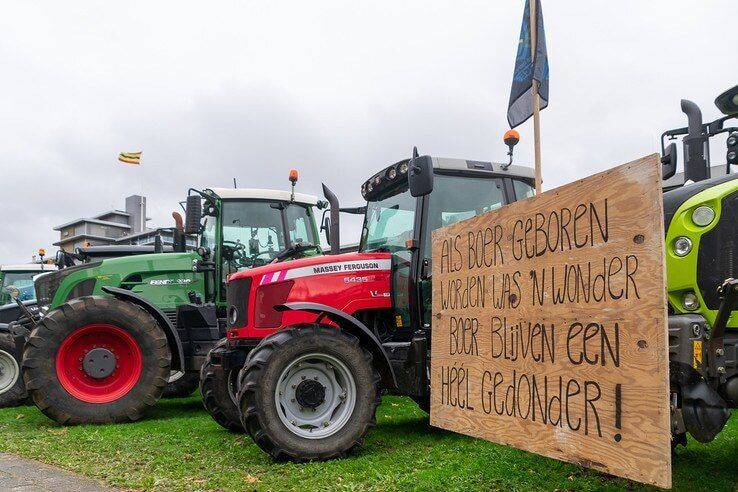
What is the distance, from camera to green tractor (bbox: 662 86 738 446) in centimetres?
353

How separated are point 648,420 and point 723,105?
110 inches

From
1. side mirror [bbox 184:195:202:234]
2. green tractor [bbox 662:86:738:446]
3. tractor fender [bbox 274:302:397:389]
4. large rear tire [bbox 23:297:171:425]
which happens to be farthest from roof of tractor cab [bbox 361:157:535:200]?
large rear tire [bbox 23:297:171:425]

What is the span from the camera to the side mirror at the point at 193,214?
8.27 m

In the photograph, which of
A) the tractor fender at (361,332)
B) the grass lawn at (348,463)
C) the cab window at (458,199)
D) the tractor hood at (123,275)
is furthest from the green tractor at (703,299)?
the tractor hood at (123,275)

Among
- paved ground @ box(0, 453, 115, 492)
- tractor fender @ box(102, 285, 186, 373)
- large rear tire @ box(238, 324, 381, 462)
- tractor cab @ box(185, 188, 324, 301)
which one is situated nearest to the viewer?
paved ground @ box(0, 453, 115, 492)

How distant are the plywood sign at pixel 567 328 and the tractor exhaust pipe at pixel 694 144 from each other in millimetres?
2216

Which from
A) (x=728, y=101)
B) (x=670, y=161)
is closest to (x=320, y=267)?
(x=670, y=161)

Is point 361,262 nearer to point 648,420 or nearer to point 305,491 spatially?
point 305,491

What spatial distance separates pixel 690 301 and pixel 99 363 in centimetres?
596

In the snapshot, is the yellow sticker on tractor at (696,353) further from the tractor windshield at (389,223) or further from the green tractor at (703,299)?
the tractor windshield at (389,223)

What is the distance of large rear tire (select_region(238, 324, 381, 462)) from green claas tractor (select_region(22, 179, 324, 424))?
2.65m

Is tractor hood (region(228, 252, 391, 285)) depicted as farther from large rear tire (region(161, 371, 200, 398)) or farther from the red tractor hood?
large rear tire (region(161, 371, 200, 398))

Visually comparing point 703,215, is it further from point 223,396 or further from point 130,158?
point 130,158

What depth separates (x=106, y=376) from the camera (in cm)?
741
